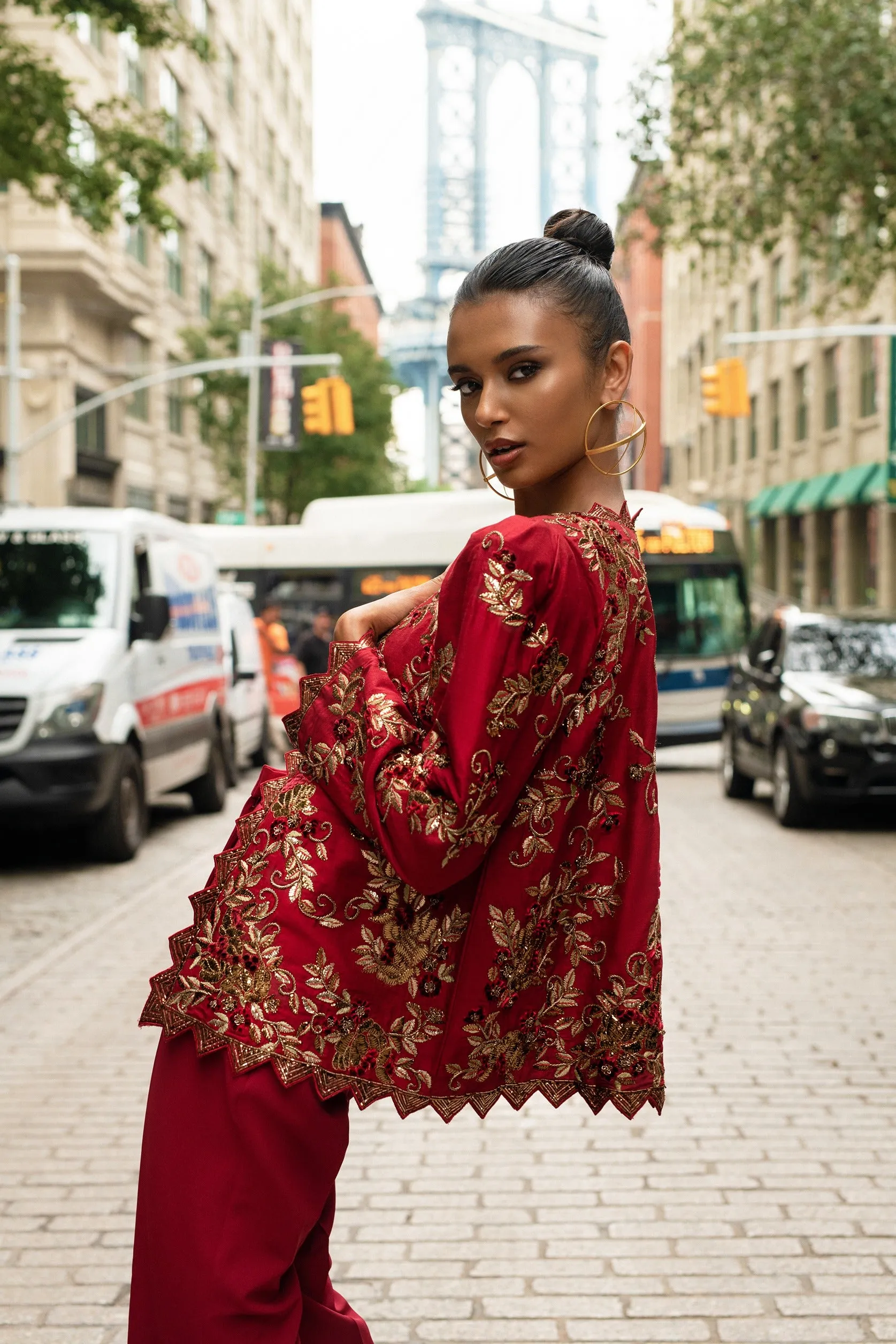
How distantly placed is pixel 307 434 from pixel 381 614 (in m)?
40.6

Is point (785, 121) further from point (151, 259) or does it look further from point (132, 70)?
point (151, 259)

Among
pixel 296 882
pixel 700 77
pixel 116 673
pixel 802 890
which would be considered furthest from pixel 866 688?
pixel 296 882

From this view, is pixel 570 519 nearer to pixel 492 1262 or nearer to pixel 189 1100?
pixel 189 1100

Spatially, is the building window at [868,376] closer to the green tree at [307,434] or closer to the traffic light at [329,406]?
the traffic light at [329,406]

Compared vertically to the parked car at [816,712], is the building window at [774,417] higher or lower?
higher

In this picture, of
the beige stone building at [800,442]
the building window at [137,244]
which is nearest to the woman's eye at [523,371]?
the beige stone building at [800,442]

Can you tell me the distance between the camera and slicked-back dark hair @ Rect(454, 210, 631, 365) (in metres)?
1.95

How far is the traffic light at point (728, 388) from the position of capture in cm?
2394

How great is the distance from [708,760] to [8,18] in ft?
59.8

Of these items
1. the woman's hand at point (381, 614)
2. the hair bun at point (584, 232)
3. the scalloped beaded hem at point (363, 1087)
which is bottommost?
the scalloped beaded hem at point (363, 1087)

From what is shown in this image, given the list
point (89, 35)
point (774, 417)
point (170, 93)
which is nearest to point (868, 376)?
point (774, 417)

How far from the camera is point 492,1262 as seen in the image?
371 centimetres

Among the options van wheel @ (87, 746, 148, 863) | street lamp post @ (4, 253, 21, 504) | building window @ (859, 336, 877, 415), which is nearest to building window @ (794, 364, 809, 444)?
building window @ (859, 336, 877, 415)

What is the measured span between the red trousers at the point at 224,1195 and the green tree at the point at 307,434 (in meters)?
40.2
